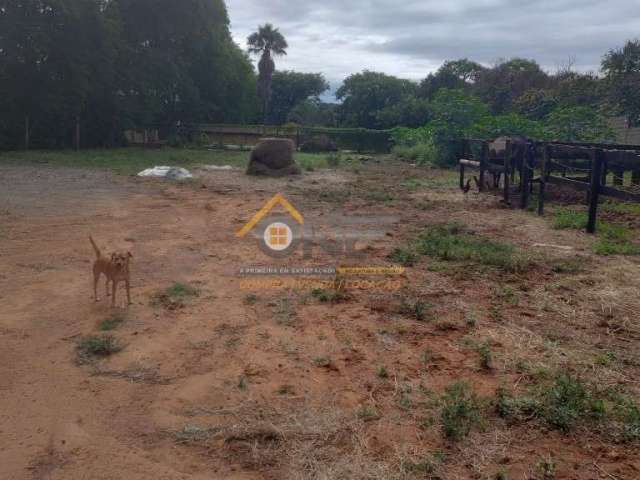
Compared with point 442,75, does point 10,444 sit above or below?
below

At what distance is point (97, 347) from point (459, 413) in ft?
8.80

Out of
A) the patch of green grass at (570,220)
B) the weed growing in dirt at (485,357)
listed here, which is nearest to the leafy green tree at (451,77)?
the patch of green grass at (570,220)

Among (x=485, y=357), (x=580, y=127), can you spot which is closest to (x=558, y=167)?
(x=580, y=127)

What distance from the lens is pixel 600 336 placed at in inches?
176

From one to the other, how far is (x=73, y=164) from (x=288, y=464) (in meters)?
18.1

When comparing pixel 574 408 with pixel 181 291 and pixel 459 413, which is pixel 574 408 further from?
pixel 181 291

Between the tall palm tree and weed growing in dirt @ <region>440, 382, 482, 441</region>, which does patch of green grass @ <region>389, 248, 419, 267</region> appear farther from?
the tall palm tree

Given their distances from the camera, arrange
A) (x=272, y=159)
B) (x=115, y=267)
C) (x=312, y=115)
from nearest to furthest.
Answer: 1. (x=115, y=267)
2. (x=272, y=159)
3. (x=312, y=115)

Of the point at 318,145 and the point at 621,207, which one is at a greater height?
the point at 318,145

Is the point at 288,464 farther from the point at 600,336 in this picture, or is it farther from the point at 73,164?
the point at 73,164

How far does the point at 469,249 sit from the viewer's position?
7.28 metres

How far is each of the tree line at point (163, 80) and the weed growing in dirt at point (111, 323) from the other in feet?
56.7

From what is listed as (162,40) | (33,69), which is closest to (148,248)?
(33,69)

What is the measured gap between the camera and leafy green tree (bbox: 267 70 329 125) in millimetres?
49594
